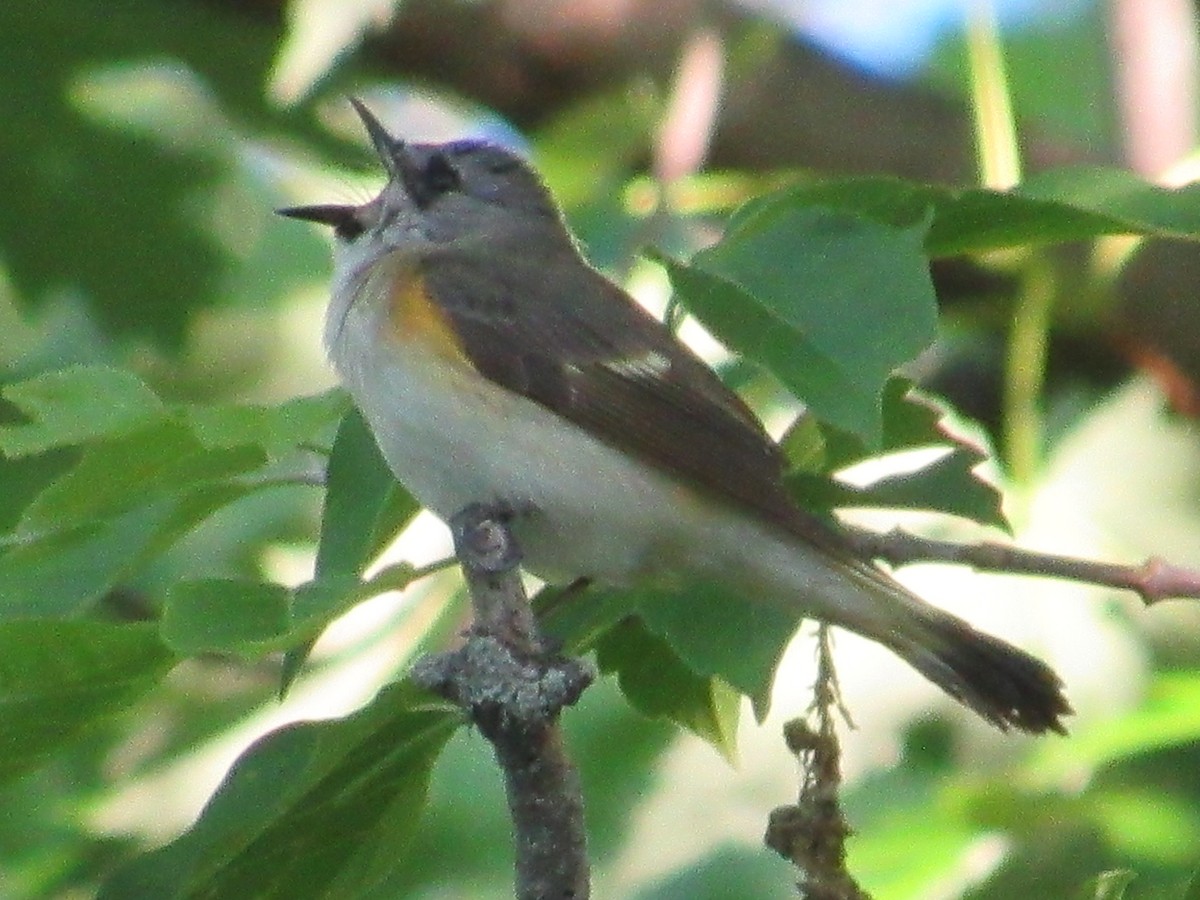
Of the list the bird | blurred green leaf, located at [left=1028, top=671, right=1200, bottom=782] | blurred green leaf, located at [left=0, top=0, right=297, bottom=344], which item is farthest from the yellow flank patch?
blurred green leaf, located at [left=0, top=0, right=297, bottom=344]

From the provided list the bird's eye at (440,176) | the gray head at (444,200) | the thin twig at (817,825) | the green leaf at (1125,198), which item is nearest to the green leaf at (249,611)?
the thin twig at (817,825)

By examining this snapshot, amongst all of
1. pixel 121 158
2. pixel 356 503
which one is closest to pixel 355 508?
pixel 356 503

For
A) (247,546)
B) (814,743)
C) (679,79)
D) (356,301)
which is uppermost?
(679,79)

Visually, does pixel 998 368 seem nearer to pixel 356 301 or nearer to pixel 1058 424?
pixel 1058 424

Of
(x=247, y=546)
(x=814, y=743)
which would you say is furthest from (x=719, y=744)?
(x=247, y=546)

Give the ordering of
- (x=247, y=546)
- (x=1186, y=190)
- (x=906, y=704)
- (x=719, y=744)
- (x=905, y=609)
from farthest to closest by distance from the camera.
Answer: (x=247, y=546) < (x=906, y=704) < (x=905, y=609) < (x=719, y=744) < (x=1186, y=190)

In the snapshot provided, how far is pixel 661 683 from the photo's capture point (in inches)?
113

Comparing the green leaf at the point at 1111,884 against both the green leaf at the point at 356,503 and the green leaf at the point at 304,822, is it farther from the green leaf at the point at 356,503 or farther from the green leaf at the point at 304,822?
the green leaf at the point at 356,503

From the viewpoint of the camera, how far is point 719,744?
292 centimetres

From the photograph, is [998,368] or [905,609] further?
[998,368]

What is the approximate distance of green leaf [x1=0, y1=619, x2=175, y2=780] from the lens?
7.66 ft

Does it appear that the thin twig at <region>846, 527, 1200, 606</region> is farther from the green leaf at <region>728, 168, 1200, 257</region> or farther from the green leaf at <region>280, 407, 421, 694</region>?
the green leaf at <region>280, 407, 421, 694</region>

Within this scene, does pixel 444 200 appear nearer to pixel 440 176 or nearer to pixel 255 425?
pixel 440 176

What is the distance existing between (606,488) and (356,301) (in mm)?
630
